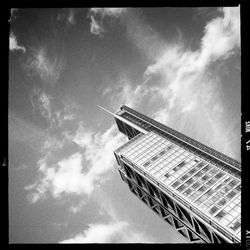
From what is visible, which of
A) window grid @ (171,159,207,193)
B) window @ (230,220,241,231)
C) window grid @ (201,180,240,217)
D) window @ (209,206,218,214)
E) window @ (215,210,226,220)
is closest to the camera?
window @ (230,220,241,231)

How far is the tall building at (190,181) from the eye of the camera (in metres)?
40.6

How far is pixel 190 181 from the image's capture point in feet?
160

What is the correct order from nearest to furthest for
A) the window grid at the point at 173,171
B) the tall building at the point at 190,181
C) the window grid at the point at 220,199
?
the tall building at the point at 190,181, the window grid at the point at 220,199, the window grid at the point at 173,171

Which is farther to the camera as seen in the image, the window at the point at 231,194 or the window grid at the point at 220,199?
the window at the point at 231,194

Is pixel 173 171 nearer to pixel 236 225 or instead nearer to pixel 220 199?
pixel 220 199

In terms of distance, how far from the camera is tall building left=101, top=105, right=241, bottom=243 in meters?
40.6

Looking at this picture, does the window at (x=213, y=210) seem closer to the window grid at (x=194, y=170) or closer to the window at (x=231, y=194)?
the window at (x=231, y=194)

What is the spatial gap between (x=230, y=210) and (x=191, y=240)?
20.0 m

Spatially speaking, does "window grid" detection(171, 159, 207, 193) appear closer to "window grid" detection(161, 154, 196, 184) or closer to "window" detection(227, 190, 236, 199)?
"window grid" detection(161, 154, 196, 184)

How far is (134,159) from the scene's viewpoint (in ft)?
193

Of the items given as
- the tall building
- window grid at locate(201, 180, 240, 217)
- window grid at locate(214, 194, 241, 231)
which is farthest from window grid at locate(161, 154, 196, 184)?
window grid at locate(214, 194, 241, 231)

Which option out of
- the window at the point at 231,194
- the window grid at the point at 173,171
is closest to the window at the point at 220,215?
the window at the point at 231,194
